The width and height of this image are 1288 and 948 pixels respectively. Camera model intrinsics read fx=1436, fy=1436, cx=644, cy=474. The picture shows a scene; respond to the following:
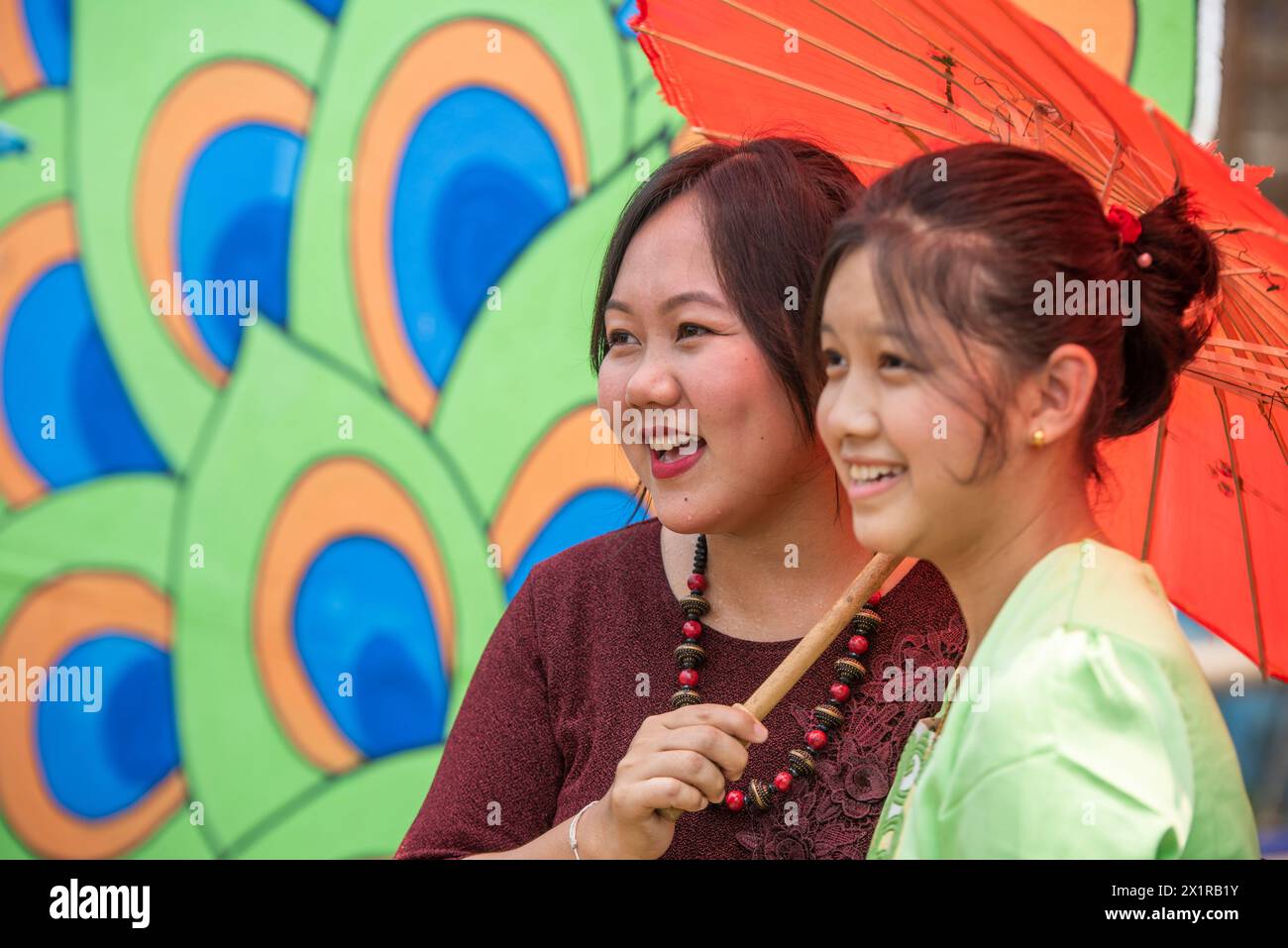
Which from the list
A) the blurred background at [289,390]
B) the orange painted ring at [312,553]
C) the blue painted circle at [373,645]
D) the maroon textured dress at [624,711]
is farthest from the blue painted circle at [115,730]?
the maroon textured dress at [624,711]

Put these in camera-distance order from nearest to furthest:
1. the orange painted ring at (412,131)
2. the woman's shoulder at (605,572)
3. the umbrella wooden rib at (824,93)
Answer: the umbrella wooden rib at (824,93), the woman's shoulder at (605,572), the orange painted ring at (412,131)

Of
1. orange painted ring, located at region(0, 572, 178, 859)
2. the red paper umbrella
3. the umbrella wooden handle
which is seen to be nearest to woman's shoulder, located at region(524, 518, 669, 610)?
the umbrella wooden handle

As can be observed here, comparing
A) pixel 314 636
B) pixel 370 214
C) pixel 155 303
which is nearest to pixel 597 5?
pixel 370 214

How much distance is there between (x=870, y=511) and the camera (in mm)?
1348

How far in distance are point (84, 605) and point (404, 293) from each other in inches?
43.4

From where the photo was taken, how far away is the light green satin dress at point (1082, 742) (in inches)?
43.9

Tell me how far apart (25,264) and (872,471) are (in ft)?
9.14

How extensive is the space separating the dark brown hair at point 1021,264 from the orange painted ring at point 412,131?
1.82 m

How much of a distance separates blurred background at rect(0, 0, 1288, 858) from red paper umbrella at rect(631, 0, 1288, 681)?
1.14m

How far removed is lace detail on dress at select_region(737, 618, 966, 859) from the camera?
1.70 meters

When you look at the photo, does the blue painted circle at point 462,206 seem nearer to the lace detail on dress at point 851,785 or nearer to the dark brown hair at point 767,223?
the dark brown hair at point 767,223

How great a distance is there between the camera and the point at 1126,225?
4.71 ft

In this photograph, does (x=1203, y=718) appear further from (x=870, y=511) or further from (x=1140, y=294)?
(x=1140, y=294)

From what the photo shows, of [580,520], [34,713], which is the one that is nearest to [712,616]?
[580,520]
